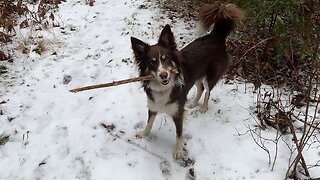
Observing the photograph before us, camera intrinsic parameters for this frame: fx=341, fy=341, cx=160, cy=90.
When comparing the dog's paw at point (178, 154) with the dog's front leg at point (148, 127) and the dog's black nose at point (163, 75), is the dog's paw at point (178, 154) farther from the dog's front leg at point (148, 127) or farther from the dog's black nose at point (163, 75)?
the dog's black nose at point (163, 75)

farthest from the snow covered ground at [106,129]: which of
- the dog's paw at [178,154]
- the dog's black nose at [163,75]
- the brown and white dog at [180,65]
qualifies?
the dog's black nose at [163,75]

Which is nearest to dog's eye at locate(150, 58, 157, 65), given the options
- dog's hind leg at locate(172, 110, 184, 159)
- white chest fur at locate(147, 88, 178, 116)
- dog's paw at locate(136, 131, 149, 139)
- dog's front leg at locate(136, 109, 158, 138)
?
white chest fur at locate(147, 88, 178, 116)

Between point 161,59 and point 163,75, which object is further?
point 161,59

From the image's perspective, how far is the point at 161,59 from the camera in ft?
12.0

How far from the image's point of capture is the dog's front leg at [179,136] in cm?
406

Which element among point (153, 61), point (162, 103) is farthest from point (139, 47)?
point (162, 103)

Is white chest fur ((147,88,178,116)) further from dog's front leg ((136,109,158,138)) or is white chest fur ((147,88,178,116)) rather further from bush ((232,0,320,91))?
bush ((232,0,320,91))

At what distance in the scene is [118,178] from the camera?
12.5 ft

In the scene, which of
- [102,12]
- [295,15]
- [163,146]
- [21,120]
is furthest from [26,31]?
[295,15]

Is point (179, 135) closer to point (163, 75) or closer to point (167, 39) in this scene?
point (163, 75)

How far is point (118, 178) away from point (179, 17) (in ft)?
14.4

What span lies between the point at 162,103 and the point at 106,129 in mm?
1018

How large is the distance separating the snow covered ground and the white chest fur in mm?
547

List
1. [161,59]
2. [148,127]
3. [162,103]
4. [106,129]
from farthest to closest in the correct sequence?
[106,129] < [148,127] < [162,103] < [161,59]
